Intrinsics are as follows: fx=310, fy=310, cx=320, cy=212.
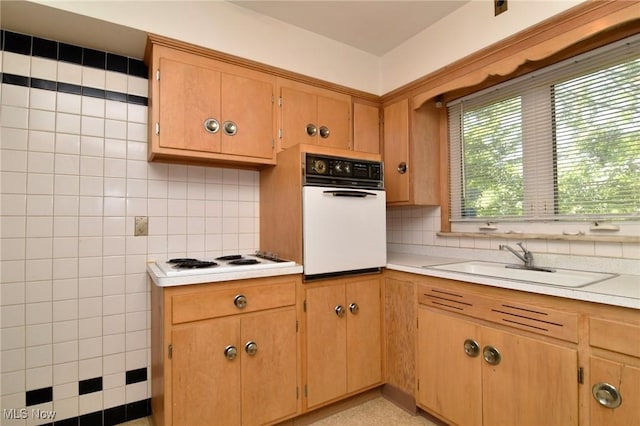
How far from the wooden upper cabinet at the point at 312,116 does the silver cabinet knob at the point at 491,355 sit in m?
1.62

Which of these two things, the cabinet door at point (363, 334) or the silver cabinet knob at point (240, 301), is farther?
the cabinet door at point (363, 334)

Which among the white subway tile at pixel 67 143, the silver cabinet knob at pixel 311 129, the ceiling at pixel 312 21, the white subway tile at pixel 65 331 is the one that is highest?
the ceiling at pixel 312 21

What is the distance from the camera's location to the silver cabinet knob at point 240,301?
5.21 ft

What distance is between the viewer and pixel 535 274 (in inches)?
68.0

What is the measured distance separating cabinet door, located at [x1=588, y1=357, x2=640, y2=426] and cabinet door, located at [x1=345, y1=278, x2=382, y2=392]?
111 centimetres

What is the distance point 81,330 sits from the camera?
1.79 metres

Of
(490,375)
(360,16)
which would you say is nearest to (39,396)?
(490,375)

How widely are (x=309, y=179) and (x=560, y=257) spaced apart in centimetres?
150

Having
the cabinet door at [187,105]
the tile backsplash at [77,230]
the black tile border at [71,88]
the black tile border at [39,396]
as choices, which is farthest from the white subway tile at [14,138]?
the black tile border at [39,396]

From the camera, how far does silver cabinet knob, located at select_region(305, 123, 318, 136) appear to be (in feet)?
7.38

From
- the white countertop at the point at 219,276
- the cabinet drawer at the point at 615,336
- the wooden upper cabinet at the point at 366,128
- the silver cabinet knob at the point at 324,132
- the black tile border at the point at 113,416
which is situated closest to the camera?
the cabinet drawer at the point at 615,336

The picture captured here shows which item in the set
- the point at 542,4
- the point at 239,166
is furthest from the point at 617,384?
the point at 239,166

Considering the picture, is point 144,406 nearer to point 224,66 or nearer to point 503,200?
point 224,66

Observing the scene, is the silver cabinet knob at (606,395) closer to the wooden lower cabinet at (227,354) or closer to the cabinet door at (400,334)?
the cabinet door at (400,334)
